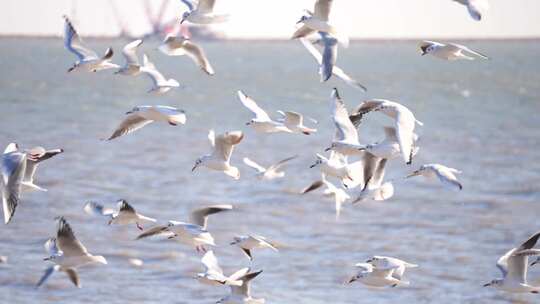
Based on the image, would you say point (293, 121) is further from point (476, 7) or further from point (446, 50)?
point (476, 7)

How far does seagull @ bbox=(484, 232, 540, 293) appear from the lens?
12844 millimetres

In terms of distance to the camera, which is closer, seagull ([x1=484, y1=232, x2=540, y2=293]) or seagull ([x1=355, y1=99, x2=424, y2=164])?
seagull ([x1=355, y1=99, x2=424, y2=164])

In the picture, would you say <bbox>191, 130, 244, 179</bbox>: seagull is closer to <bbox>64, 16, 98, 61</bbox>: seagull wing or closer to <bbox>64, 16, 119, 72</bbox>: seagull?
<bbox>64, 16, 119, 72</bbox>: seagull

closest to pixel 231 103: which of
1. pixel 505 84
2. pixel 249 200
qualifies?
pixel 505 84

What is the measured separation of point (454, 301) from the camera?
16.7m

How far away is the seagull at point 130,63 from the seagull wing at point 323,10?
2.04 m

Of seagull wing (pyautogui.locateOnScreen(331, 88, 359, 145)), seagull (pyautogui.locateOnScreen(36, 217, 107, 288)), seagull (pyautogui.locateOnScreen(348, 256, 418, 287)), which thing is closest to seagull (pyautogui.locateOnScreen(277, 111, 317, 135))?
seagull wing (pyautogui.locateOnScreen(331, 88, 359, 145))

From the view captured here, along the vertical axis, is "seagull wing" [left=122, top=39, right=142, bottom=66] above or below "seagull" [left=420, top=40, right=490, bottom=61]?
below

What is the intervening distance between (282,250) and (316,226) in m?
2.87

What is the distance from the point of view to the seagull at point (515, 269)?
12844mm

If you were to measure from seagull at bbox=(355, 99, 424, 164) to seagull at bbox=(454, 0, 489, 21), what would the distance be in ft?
3.31

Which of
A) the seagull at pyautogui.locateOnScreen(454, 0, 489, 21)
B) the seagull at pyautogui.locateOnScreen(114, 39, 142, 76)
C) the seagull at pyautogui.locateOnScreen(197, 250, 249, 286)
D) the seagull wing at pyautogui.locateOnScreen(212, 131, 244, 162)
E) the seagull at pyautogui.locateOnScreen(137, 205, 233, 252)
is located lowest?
the seagull at pyautogui.locateOnScreen(197, 250, 249, 286)

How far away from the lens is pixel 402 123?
12.3 m

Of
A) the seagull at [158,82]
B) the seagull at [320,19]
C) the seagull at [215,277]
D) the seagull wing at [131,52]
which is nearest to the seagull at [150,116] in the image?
the seagull at [158,82]
